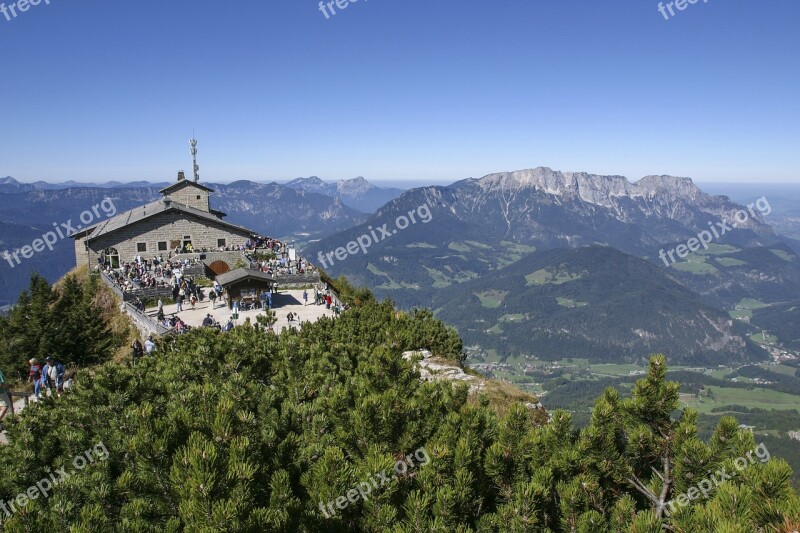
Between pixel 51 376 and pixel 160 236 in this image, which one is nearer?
pixel 51 376

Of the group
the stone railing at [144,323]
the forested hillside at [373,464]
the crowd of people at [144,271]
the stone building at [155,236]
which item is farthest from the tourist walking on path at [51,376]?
the stone building at [155,236]

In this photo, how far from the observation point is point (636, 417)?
7355mm

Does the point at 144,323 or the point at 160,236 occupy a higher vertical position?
the point at 160,236

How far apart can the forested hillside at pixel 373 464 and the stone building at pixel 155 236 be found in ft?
132

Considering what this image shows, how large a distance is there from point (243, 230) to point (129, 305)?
19.9 metres

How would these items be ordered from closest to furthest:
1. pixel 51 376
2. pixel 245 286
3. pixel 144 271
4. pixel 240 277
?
pixel 51 376 < pixel 240 277 < pixel 245 286 < pixel 144 271

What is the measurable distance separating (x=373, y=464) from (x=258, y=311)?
2831 cm

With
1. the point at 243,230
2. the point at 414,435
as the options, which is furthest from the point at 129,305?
the point at 414,435

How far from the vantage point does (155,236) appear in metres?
46.8

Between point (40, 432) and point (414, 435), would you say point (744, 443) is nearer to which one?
point (414, 435)

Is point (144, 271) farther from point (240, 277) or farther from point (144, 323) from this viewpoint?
point (240, 277)

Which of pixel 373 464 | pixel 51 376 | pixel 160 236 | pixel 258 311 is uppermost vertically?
pixel 373 464

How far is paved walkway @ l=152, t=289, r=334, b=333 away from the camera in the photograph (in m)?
30.1

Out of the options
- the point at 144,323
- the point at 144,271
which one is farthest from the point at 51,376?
the point at 144,271
